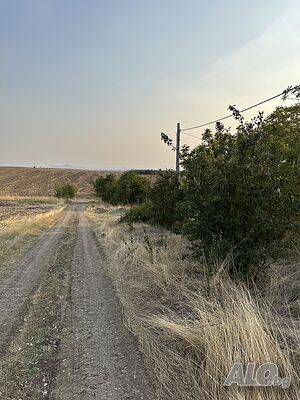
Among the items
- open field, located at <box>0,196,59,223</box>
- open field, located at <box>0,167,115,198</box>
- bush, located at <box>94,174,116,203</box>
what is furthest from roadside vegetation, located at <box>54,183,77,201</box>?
open field, located at <box>0,196,59,223</box>

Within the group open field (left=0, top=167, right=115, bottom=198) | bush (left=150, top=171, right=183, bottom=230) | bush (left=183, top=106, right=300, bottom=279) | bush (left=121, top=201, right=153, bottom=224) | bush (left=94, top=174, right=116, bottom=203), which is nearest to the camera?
bush (left=183, top=106, right=300, bottom=279)

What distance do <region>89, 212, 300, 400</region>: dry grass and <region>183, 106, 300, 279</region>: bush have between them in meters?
0.65

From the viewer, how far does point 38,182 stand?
119m

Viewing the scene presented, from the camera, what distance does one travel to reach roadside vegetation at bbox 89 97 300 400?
11.3 feet

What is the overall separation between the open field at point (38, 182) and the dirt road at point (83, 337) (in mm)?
96434

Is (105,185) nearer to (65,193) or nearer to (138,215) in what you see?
(65,193)

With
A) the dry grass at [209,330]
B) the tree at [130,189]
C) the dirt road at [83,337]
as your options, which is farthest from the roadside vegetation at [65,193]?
the dry grass at [209,330]

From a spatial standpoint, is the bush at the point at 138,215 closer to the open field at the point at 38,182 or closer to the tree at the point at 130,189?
the tree at the point at 130,189

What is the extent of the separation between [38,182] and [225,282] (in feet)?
397

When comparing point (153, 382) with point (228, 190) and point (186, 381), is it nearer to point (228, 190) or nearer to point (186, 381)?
point (186, 381)

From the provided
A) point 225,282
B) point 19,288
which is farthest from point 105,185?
point 225,282

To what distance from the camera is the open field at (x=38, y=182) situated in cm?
10400

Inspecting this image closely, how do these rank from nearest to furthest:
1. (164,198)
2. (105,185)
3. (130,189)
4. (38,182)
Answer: (164,198), (130,189), (105,185), (38,182)

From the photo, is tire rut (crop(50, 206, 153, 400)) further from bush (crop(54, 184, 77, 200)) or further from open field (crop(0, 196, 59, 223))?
bush (crop(54, 184, 77, 200))
